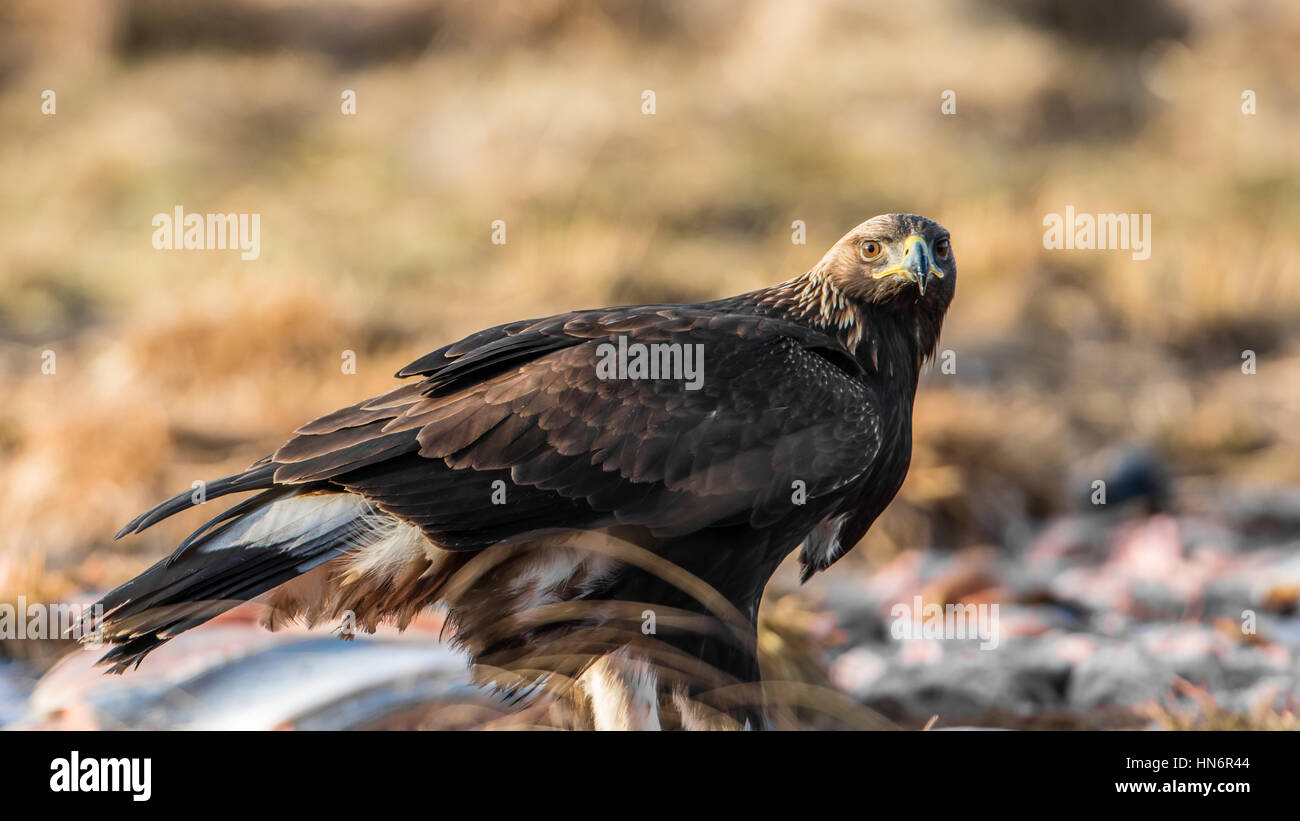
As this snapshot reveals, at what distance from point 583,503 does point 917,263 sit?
1490mm

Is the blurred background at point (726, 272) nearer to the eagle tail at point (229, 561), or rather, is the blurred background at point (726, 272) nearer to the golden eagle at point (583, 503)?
the golden eagle at point (583, 503)

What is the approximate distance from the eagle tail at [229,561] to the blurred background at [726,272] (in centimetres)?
95

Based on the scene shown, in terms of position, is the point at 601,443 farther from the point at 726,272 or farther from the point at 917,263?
the point at 726,272

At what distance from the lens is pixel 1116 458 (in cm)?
898

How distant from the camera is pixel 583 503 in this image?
4.26m

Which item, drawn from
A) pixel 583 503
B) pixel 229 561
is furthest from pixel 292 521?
pixel 583 503

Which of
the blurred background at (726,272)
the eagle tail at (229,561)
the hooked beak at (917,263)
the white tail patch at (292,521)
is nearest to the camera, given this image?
the eagle tail at (229,561)

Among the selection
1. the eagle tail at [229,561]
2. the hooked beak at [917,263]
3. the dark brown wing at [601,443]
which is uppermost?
the hooked beak at [917,263]

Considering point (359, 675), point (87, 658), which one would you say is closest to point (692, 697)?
point (359, 675)

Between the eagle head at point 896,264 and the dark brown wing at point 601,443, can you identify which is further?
the eagle head at point 896,264

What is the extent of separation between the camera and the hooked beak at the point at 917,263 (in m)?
4.57

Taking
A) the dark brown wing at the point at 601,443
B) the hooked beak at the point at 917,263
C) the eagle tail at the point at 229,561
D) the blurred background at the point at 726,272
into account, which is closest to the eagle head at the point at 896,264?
the hooked beak at the point at 917,263

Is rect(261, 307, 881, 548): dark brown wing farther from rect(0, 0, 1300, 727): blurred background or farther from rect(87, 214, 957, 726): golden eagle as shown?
rect(0, 0, 1300, 727): blurred background

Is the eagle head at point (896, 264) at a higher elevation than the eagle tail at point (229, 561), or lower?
higher
